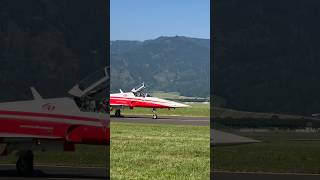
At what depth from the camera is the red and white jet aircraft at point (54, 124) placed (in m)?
12.2

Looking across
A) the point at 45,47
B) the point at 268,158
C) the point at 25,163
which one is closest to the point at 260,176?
the point at 268,158

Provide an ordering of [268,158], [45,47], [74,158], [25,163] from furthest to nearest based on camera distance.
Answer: [45,47] → [268,158] → [74,158] → [25,163]

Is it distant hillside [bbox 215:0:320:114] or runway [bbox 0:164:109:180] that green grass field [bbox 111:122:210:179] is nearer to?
runway [bbox 0:164:109:180]

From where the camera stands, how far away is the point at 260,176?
12.8 m

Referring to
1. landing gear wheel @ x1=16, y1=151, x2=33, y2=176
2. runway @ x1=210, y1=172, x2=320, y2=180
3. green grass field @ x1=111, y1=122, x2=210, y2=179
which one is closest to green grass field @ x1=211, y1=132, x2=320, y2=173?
green grass field @ x1=111, y1=122, x2=210, y2=179

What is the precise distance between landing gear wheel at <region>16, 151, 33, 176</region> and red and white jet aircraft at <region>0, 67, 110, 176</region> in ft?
0.34

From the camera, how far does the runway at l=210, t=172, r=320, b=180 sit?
40.4 feet

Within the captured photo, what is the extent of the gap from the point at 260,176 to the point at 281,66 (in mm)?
67869

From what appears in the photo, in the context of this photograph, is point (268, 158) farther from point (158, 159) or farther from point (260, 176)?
point (260, 176)

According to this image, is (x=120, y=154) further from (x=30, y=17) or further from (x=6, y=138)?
(x=30, y=17)

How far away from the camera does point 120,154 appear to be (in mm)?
17922

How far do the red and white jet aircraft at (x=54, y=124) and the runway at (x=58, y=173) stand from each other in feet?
1.71

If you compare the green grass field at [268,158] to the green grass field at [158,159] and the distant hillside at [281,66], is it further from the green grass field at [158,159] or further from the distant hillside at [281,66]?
the distant hillside at [281,66]

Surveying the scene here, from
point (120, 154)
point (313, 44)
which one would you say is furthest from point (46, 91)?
point (313, 44)
